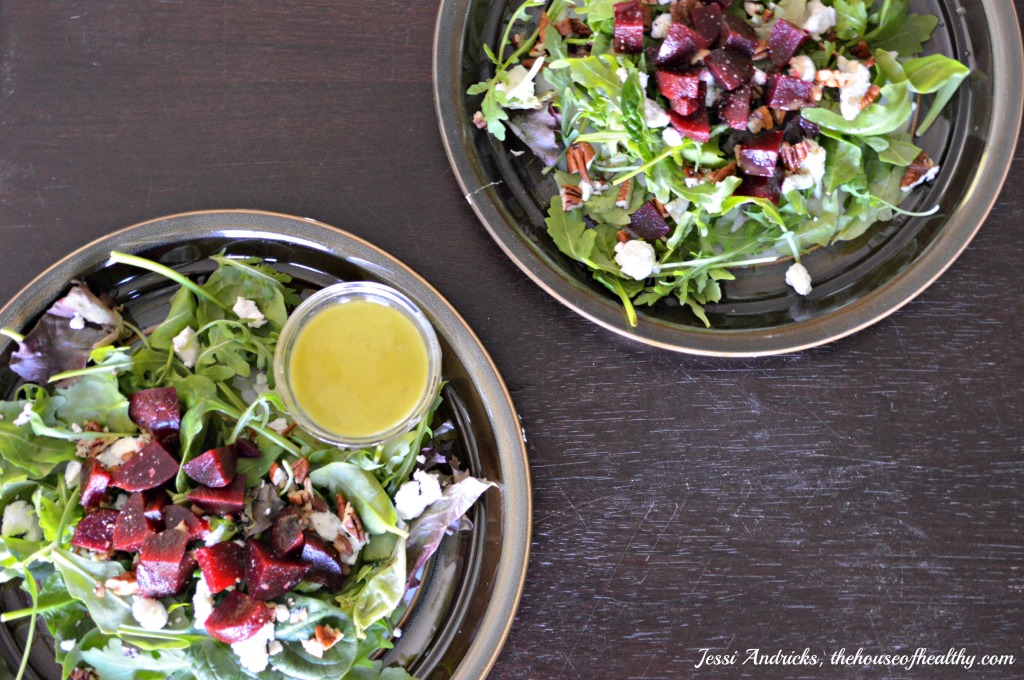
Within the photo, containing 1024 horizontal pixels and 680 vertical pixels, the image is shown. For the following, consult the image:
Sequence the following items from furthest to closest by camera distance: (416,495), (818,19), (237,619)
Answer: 1. (818,19)
2. (416,495)
3. (237,619)

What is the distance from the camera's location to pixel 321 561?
46.5 inches

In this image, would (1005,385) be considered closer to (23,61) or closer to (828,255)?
(828,255)

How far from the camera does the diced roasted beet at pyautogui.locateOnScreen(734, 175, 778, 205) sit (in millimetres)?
1321

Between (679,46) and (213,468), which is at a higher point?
(679,46)

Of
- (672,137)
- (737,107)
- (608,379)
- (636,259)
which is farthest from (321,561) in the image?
(737,107)

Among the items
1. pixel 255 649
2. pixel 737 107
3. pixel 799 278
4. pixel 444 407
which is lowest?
pixel 255 649

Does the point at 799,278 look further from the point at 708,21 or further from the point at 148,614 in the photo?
the point at 148,614

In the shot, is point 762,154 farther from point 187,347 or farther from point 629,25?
point 187,347

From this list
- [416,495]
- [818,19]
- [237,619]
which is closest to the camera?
[237,619]

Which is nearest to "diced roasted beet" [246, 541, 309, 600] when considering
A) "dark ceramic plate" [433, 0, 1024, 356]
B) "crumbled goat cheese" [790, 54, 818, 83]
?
"dark ceramic plate" [433, 0, 1024, 356]

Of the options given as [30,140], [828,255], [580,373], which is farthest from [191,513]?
[828,255]

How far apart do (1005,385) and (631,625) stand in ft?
2.70

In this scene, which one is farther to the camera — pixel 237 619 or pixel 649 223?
pixel 649 223

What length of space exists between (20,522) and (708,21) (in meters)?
1.37
